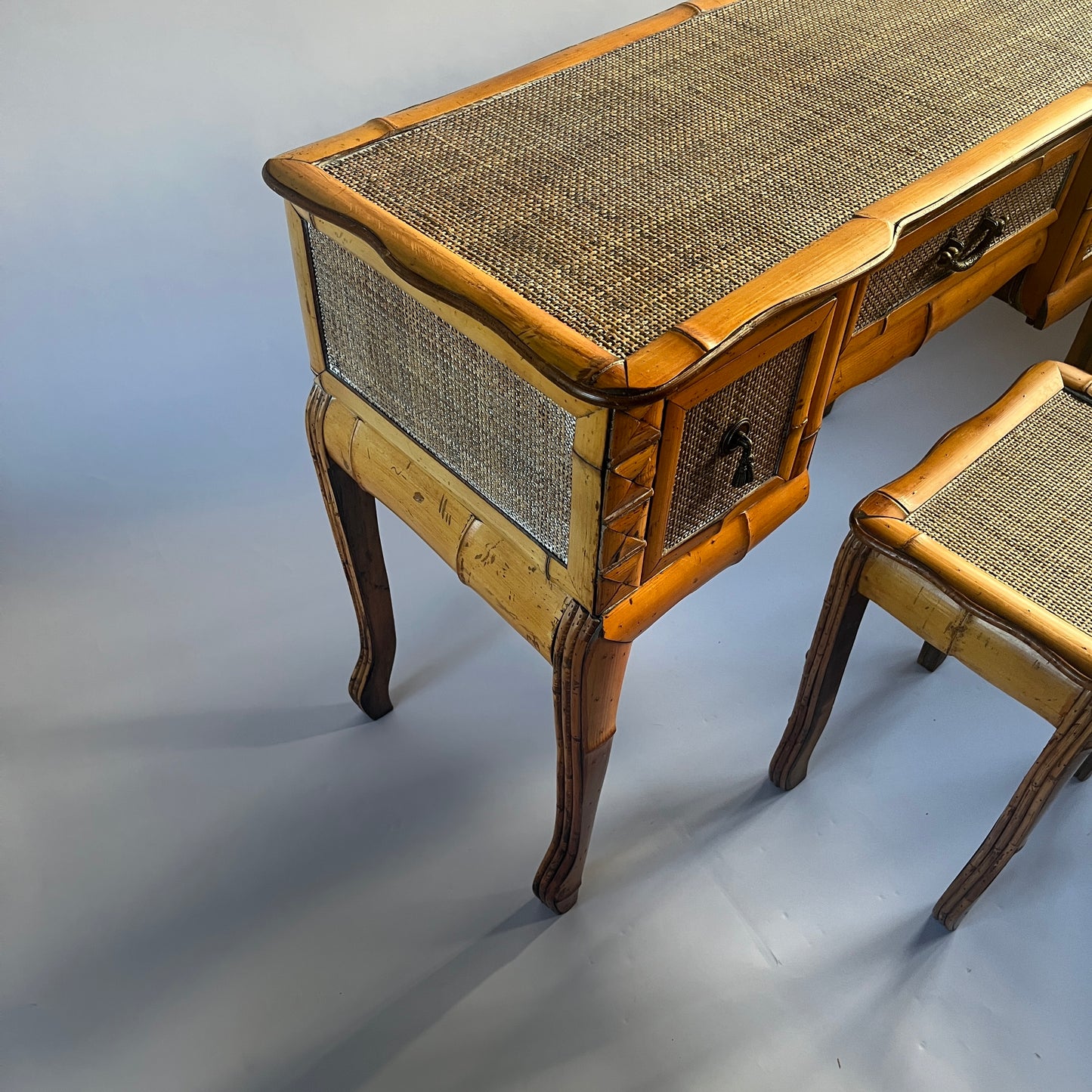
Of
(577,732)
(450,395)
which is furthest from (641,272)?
(577,732)

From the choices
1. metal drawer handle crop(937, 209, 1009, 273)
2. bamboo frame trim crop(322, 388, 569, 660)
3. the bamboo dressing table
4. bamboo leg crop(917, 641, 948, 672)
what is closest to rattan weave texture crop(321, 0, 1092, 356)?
the bamboo dressing table

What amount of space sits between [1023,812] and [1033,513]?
299 millimetres

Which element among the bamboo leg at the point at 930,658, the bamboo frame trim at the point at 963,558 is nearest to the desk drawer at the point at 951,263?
the bamboo frame trim at the point at 963,558

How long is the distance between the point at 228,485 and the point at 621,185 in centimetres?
97

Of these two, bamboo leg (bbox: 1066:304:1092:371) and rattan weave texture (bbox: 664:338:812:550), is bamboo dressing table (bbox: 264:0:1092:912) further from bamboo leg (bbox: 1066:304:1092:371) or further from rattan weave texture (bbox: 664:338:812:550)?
bamboo leg (bbox: 1066:304:1092:371)

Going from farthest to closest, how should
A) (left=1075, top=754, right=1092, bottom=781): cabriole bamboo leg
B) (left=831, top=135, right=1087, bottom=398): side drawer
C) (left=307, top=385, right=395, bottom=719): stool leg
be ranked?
(left=1075, top=754, right=1092, bottom=781): cabriole bamboo leg → (left=307, top=385, right=395, bottom=719): stool leg → (left=831, top=135, right=1087, bottom=398): side drawer

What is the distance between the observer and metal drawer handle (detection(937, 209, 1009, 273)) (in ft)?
3.79

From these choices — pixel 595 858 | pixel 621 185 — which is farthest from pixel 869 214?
pixel 595 858

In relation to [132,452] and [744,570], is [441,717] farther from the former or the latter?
[132,452]

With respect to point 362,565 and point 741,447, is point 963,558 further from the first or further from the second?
point 362,565

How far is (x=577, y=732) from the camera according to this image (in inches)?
41.8

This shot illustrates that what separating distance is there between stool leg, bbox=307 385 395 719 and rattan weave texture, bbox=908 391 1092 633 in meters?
0.58

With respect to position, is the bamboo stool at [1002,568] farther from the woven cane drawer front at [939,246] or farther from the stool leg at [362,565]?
the stool leg at [362,565]

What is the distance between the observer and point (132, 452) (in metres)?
1.78
